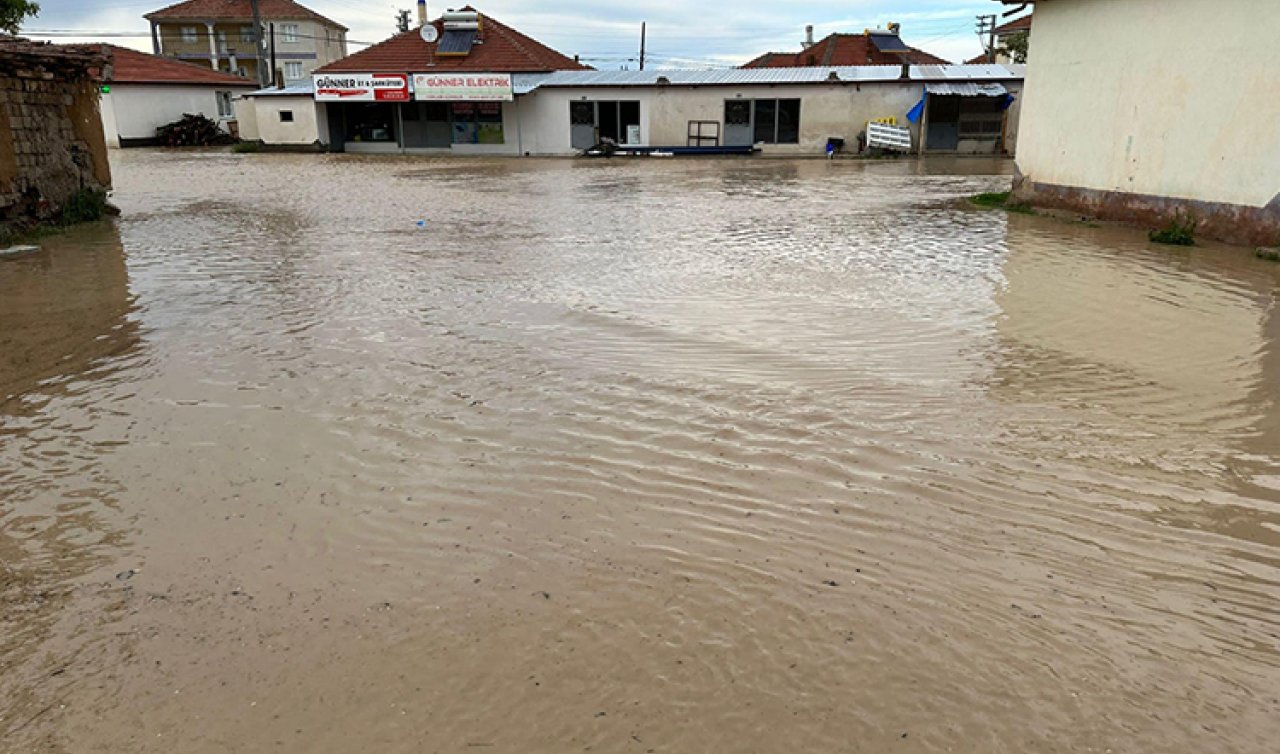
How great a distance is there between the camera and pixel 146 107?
39.1m

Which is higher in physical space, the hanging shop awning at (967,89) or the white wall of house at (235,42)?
the white wall of house at (235,42)

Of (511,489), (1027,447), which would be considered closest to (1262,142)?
(1027,447)

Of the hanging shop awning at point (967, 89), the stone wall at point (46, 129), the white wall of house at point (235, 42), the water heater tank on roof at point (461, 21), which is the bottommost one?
the stone wall at point (46, 129)

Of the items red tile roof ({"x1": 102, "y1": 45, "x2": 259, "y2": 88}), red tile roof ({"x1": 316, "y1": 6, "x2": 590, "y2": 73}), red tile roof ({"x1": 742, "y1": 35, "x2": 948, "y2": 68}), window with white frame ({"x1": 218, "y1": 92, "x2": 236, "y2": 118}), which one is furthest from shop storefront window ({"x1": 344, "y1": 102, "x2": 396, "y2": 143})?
red tile roof ({"x1": 742, "y1": 35, "x2": 948, "y2": 68})

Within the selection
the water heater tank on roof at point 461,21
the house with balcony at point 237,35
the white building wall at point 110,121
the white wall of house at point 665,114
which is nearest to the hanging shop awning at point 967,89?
the white wall of house at point 665,114

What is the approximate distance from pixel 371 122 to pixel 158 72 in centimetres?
1279

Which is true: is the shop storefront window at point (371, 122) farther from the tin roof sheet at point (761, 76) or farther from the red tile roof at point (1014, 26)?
the red tile roof at point (1014, 26)

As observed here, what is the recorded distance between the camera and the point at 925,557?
3.69m

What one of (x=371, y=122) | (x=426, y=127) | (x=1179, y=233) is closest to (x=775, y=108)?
(x=426, y=127)

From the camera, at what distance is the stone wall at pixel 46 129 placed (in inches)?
493

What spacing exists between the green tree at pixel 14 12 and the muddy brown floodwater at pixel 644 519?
62.8 ft

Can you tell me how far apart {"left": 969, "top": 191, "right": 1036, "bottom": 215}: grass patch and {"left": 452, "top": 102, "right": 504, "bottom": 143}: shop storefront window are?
21588 mm

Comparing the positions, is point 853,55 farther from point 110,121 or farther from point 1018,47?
point 110,121

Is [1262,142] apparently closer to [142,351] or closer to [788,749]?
[788,749]
